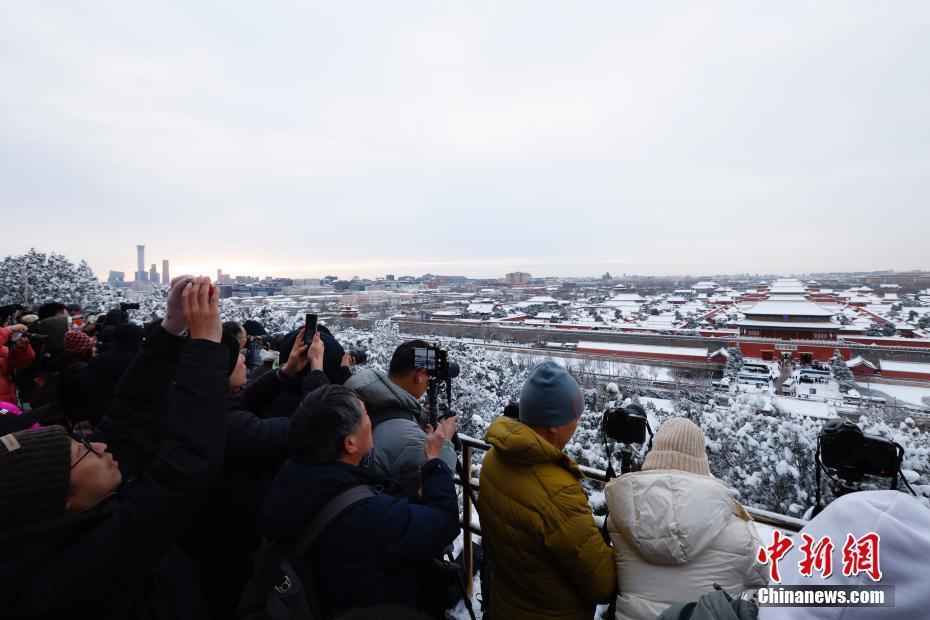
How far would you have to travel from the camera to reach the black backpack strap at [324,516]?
0.98m

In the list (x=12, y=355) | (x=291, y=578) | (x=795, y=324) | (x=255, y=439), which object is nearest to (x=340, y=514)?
(x=291, y=578)

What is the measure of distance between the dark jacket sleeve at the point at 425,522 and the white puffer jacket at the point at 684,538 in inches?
16.3

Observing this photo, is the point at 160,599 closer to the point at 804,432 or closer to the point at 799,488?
the point at 799,488

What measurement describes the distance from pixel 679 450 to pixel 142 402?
1479 millimetres

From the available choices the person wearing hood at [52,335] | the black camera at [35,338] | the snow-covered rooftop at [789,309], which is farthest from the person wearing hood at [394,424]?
the snow-covered rooftop at [789,309]

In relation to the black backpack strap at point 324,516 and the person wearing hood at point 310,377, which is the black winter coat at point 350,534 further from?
the person wearing hood at point 310,377

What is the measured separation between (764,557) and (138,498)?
1.30 meters

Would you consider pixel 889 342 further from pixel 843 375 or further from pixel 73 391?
pixel 73 391

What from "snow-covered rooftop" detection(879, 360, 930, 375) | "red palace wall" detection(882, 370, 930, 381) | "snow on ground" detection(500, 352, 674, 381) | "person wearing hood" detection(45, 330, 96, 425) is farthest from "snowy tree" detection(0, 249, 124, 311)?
"snow-covered rooftop" detection(879, 360, 930, 375)

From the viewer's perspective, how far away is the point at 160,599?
90cm

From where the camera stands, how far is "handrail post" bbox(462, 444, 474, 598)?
5.54ft

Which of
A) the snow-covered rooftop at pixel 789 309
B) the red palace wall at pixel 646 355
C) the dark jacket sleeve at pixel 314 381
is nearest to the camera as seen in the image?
the dark jacket sleeve at pixel 314 381

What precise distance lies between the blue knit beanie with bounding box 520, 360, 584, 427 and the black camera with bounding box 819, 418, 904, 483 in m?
0.61

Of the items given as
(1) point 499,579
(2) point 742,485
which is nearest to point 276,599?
(1) point 499,579
